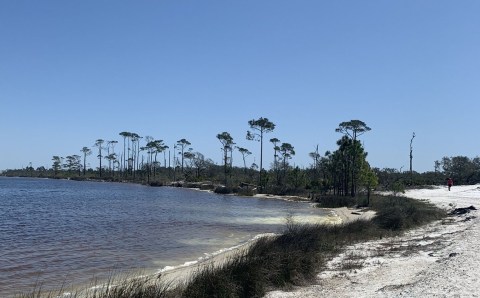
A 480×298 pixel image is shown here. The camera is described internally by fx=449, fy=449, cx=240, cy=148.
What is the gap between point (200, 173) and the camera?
12612 centimetres

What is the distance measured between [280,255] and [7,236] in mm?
16361

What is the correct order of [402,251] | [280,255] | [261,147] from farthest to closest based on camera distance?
[261,147] → [402,251] → [280,255]

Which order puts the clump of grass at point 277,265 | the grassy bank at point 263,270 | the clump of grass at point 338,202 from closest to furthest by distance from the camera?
1. the grassy bank at point 263,270
2. the clump of grass at point 277,265
3. the clump of grass at point 338,202

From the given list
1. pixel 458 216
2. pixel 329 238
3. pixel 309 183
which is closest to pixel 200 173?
pixel 309 183

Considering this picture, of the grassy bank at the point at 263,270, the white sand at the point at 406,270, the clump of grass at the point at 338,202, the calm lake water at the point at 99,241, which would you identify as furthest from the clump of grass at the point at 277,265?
the clump of grass at the point at 338,202

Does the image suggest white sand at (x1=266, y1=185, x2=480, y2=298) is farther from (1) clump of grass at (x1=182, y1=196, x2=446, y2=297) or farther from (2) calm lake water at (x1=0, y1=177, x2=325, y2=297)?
(2) calm lake water at (x1=0, y1=177, x2=325, y2=297)

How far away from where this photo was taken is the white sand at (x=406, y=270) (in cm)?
989

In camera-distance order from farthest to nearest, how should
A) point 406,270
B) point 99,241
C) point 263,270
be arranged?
point 99,241 → point 406,270 → point 263,270

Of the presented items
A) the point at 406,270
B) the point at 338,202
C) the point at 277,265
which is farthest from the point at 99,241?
the point at 338,202

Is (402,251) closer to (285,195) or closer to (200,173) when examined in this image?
(285,195)

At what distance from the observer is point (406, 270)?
12430 mm

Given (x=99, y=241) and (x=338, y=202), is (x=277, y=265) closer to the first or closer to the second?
(x=99, y=241)

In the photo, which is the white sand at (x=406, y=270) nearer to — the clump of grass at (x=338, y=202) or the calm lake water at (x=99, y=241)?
the calm lake water at (x=99, y=241)

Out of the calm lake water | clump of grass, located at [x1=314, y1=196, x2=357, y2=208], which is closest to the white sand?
the calm lake water
